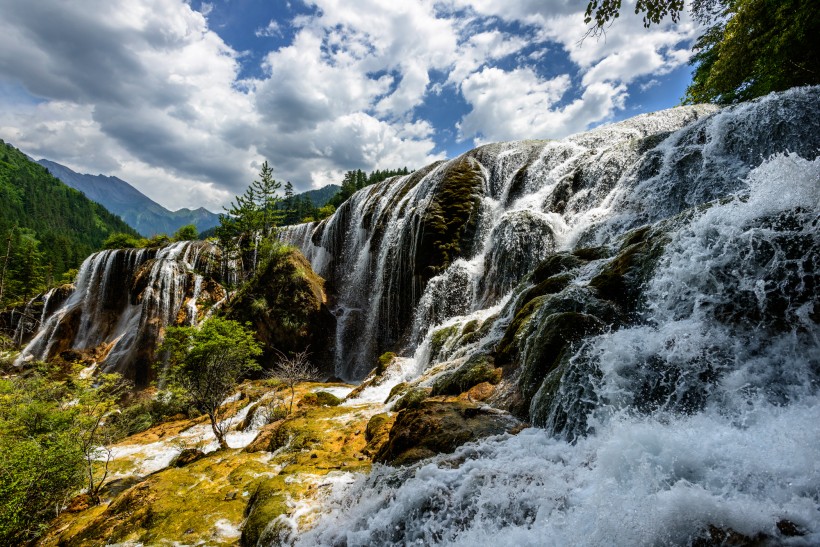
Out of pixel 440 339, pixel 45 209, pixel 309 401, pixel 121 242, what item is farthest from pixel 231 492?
pixel 45 209

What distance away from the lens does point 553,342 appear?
654 centimetres

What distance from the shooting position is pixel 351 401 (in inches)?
516

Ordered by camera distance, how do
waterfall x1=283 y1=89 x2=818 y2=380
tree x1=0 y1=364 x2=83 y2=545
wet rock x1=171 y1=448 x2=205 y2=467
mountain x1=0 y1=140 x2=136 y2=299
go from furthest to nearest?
mountain x1=0 y1=140 x2=136 y2=299
waterfall x1=283 y1=89 x2=818 y2=380
wet rock x1=171 y1=448 x2=205 y2=467
tree x1=0 y1=364 x2=83 y2=545

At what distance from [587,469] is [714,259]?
3.97 meters

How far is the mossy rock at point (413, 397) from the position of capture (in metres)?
A: 9.41

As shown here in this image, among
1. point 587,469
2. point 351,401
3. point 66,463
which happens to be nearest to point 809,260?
point 587,469

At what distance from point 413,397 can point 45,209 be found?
168m

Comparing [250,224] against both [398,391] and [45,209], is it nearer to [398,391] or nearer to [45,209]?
[398,391]

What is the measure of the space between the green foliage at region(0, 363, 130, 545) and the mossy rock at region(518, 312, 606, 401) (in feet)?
30.3

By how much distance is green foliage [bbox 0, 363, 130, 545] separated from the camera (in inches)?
264

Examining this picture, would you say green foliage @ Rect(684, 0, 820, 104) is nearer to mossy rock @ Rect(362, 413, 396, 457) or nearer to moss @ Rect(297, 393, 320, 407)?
mossy rock @ Rect(362, 413, 396, 457)

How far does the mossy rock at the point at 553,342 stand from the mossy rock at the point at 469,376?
4.49 feet

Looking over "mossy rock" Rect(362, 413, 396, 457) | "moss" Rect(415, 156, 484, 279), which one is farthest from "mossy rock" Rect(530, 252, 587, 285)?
"moss" Rect(415, 156, 484, 279)

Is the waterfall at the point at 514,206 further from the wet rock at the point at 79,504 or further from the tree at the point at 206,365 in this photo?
the wet rock at the point at 79,504
